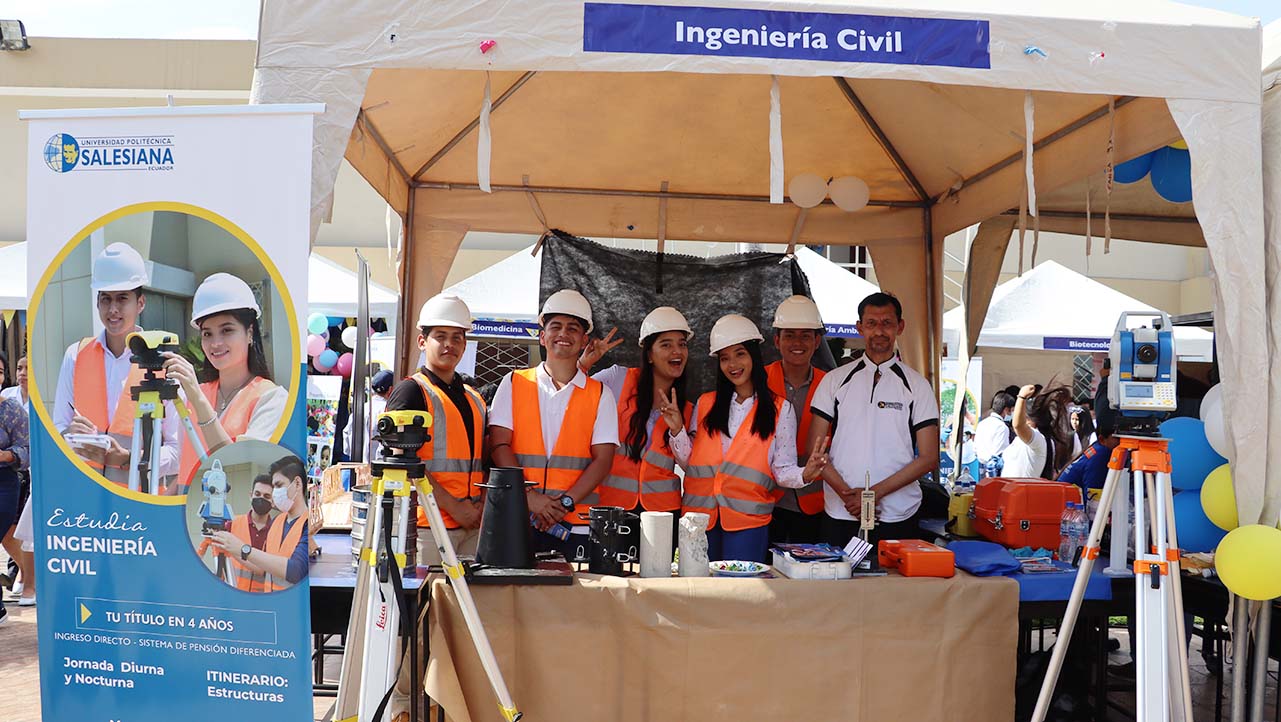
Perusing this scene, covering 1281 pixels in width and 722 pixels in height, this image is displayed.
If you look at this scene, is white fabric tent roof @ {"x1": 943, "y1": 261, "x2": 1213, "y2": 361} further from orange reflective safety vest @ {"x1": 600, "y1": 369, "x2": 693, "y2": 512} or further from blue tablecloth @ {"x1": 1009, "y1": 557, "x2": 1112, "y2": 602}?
blue tablecloth @ {"x1": 1009, "y1": 557, "x2": 1112, "y2": 602}

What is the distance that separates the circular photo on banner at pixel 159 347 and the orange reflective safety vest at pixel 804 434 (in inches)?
88.7

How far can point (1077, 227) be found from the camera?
5688 millimetres

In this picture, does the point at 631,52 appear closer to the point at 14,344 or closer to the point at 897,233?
the point at 897,233

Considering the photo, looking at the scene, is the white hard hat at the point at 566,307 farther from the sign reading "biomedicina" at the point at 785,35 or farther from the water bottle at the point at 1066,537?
the water bottle at the point at 1066,537

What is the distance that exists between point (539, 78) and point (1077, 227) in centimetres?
329

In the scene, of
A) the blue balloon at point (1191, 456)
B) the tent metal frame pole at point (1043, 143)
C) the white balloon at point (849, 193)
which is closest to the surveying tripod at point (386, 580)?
the blue balloon at point (1191, 456)

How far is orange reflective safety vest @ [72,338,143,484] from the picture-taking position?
2.72 metres

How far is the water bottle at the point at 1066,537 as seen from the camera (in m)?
3.62

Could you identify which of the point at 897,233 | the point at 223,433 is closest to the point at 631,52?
the point at 223,433

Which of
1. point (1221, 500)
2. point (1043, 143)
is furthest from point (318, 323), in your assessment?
point (1221, 500)

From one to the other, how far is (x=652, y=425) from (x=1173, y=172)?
8.20 ft

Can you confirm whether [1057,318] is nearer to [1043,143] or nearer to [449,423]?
[1043,143]

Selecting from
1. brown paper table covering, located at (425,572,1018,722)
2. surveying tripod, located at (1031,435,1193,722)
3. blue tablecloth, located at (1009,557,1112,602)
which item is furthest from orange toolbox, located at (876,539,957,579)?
surveying tripod, located at (1031,435,1193,722)

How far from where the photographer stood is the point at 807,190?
216 inches
